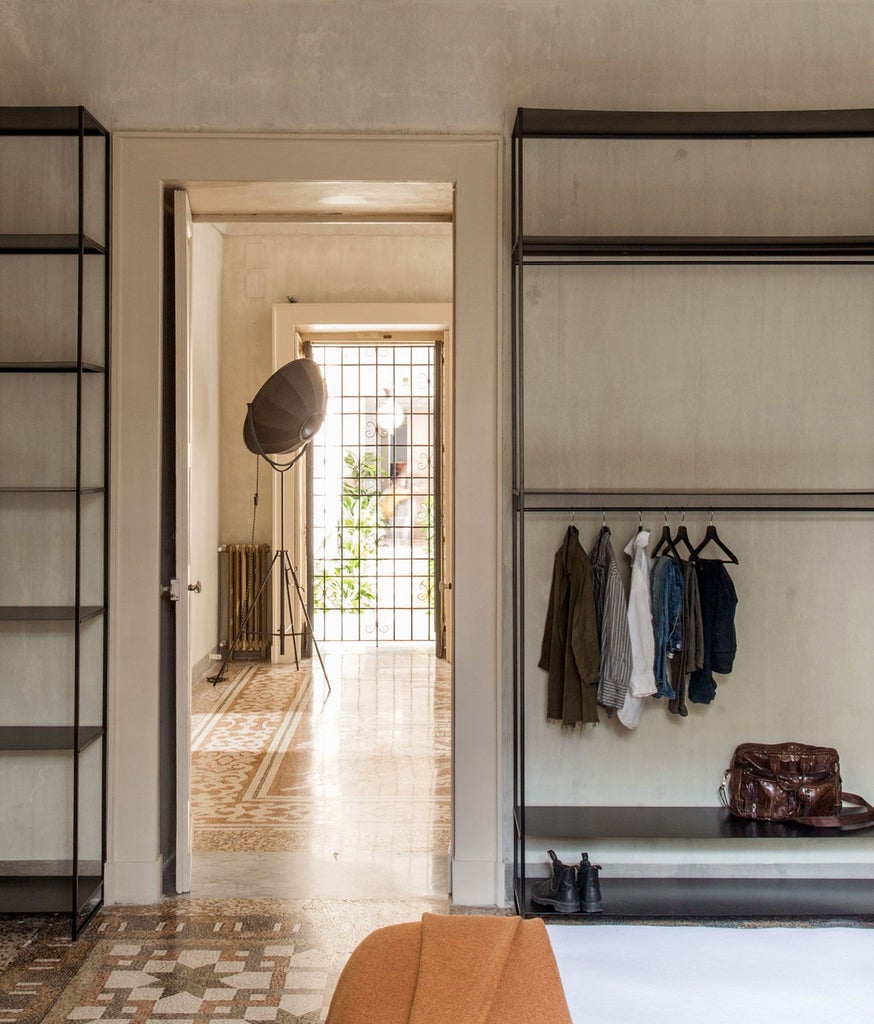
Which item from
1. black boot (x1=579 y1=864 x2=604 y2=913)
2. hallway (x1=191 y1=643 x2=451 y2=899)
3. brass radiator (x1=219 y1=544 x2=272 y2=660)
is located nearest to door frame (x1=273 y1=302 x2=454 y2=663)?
brass radiator (x1=219 y1=544 x2=272 y2=660)

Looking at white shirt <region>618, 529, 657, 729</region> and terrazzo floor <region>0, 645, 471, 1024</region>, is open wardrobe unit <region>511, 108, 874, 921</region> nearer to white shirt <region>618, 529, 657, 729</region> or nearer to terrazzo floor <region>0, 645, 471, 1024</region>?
white shirt <region>618, 529, 657, 729</region>

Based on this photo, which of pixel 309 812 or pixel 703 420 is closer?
pixel 703 420

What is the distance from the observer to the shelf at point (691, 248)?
10.9 ft

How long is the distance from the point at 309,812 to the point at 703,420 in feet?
8.08

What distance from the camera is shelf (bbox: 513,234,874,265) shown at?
3.31m

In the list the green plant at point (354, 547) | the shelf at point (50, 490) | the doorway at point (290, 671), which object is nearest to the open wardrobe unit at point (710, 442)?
the doorway at point (290, 671)

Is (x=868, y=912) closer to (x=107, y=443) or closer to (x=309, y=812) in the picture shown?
(x=309, y=812)

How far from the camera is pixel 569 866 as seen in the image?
3.22 metres

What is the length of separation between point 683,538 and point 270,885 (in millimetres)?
1948

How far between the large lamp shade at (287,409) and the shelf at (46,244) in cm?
260

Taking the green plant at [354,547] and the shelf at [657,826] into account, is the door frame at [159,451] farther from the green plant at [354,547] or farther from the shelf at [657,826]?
the green plant at [354,547]

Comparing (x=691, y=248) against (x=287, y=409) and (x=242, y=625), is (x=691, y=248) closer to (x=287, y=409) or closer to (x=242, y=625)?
(x=287, y=409)

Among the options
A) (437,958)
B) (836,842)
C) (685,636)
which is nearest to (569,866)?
(685,636)

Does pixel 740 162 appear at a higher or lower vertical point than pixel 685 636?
higher
